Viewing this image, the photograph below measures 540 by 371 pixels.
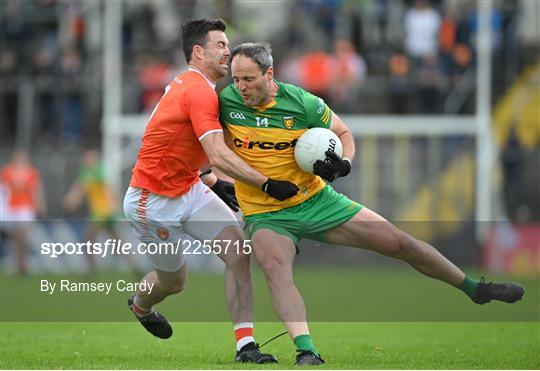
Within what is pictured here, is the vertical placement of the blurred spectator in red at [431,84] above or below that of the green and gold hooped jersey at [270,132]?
below

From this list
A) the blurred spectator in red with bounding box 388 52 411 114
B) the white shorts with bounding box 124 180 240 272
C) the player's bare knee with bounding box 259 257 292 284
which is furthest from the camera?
the blurred spectator in red with bounding box 388 52 411 114

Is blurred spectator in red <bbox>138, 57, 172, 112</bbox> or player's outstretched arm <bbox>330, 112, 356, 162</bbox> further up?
player's outstretched arm <bbox>330, 112, 356, 162</bbox>

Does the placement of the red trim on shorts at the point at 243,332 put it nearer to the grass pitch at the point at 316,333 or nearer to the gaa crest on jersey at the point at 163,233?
the grass pitch at the point at 316,333

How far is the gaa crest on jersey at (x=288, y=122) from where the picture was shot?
9.95m

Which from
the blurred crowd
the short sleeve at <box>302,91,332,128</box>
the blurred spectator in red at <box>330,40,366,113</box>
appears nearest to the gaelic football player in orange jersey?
the short sleeve at <box>302,91,332,128</box>

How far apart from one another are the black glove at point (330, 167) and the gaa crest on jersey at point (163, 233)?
1332mm

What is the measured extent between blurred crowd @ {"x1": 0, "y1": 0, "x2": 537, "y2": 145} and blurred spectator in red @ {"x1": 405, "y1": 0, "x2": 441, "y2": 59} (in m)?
0.02

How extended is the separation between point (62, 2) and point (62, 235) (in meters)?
6.31

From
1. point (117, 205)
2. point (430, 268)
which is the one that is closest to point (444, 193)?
point (117, 205)

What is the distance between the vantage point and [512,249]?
22.1m

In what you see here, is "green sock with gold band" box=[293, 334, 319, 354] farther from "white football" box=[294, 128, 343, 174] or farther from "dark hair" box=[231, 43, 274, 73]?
"dark hair" box=[231, 43, 274, 73]

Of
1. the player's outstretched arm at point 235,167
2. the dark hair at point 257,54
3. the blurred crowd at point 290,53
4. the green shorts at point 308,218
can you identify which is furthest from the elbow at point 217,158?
the blurred crowd at point 290,53

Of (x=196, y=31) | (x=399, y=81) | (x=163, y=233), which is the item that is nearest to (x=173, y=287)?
(x=163, y=233)

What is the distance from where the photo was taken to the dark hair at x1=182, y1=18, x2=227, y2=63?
10188 mm
